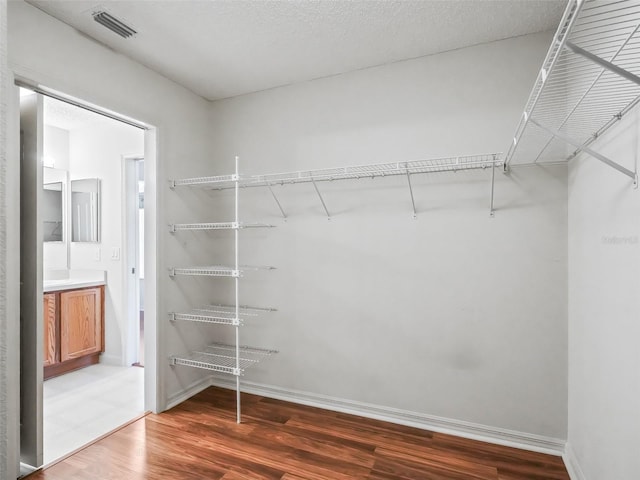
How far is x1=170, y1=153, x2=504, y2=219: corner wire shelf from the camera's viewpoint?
7.01ft

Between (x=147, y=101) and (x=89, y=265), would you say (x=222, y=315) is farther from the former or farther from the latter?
Answer: (x=89, y=265)

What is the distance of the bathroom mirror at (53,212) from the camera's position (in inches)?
143

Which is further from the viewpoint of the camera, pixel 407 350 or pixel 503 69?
pixel 407 350

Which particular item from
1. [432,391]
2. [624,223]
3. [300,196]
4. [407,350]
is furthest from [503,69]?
[432,391]

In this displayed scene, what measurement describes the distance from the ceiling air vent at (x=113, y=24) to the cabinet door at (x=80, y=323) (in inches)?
96.5

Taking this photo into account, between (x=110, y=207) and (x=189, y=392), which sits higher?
(x=110, y=207)

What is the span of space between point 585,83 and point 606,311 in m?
0.94

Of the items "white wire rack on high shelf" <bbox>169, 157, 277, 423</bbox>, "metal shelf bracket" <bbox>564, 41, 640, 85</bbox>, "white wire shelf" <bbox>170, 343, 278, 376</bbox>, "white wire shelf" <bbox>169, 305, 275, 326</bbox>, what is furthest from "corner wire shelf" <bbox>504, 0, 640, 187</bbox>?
"white wire shelf" <bbox>170, 343, 278, 376</bbox>

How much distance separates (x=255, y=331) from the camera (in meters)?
2.87

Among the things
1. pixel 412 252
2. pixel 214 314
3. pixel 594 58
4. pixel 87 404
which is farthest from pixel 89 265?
pixel 594 58

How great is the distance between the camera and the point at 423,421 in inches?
91.3

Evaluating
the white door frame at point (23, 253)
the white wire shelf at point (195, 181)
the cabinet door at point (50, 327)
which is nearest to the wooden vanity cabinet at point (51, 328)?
the cabinet door at point (50, 327)

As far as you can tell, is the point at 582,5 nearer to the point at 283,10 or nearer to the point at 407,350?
the point at 283,10

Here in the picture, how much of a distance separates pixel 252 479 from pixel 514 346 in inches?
66.6
